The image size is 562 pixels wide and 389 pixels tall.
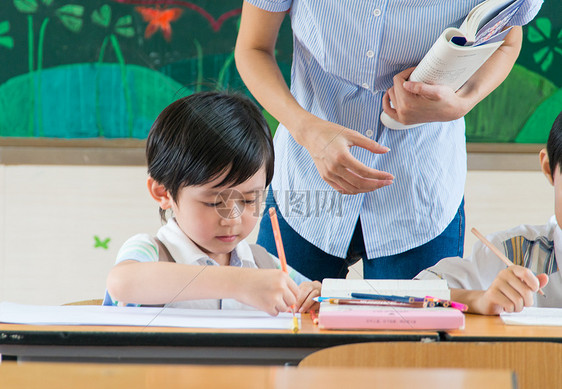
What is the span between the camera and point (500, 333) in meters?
0.65

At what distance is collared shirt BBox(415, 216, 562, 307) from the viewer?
1005 mm

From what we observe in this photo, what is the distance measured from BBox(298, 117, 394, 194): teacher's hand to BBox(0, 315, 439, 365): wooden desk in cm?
28

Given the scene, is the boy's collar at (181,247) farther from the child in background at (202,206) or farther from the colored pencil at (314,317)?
the colored pencil at (314,317)

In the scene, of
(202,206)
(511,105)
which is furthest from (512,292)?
(511,105)

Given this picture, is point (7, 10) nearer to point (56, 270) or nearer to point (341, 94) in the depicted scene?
point (56, 270)

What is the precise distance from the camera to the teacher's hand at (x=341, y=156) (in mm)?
854

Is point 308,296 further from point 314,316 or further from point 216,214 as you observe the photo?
point 216,214

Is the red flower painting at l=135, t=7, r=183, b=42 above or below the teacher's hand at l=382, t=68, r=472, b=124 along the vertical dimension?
above

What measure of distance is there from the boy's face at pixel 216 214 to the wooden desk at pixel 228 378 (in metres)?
0.68

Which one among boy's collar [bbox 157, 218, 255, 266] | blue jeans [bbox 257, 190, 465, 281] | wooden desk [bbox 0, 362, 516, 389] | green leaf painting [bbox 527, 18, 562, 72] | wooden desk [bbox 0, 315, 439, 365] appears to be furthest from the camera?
green leaf painting [bbox 527, 18, 562, 72]

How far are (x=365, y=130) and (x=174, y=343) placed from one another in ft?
1.84

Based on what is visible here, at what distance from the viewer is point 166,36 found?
1.76 meters

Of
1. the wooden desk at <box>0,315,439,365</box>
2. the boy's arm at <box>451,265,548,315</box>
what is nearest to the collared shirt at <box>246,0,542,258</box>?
the boy's arm at <box>451,265,548,315</box>

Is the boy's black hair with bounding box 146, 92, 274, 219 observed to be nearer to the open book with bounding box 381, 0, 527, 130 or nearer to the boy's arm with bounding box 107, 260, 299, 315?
the boy's arm with bounding box 107, 260, 299, 315
